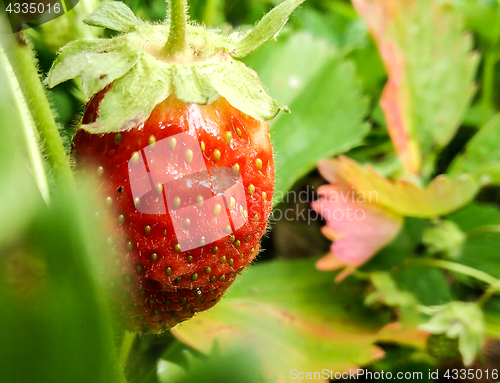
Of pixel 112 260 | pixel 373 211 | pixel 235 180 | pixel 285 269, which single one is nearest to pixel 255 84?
pixel 235 180

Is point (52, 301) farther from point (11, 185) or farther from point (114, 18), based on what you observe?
point (114, 18)

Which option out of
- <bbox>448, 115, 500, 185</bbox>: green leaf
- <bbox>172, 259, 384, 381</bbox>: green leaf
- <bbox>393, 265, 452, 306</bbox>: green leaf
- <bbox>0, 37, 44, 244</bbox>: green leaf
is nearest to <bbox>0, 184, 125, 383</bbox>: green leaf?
<bbox>0, 37, 44, 244</bbox>: green leaf

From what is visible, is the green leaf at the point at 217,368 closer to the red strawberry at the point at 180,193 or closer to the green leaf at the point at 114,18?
the red strawberry at the point at 180,193

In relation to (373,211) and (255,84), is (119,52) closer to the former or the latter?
(255,84)

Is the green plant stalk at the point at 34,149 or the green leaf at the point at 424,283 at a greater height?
the green plant stalk at the point at 34,149

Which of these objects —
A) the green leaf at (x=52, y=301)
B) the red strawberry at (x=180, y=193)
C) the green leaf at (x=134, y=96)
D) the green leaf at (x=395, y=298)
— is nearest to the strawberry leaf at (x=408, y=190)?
the green leaf at (x=395, y=298)

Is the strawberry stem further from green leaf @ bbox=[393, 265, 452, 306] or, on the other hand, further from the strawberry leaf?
green leaf @ bbox=[393, 265, 452, 306]
